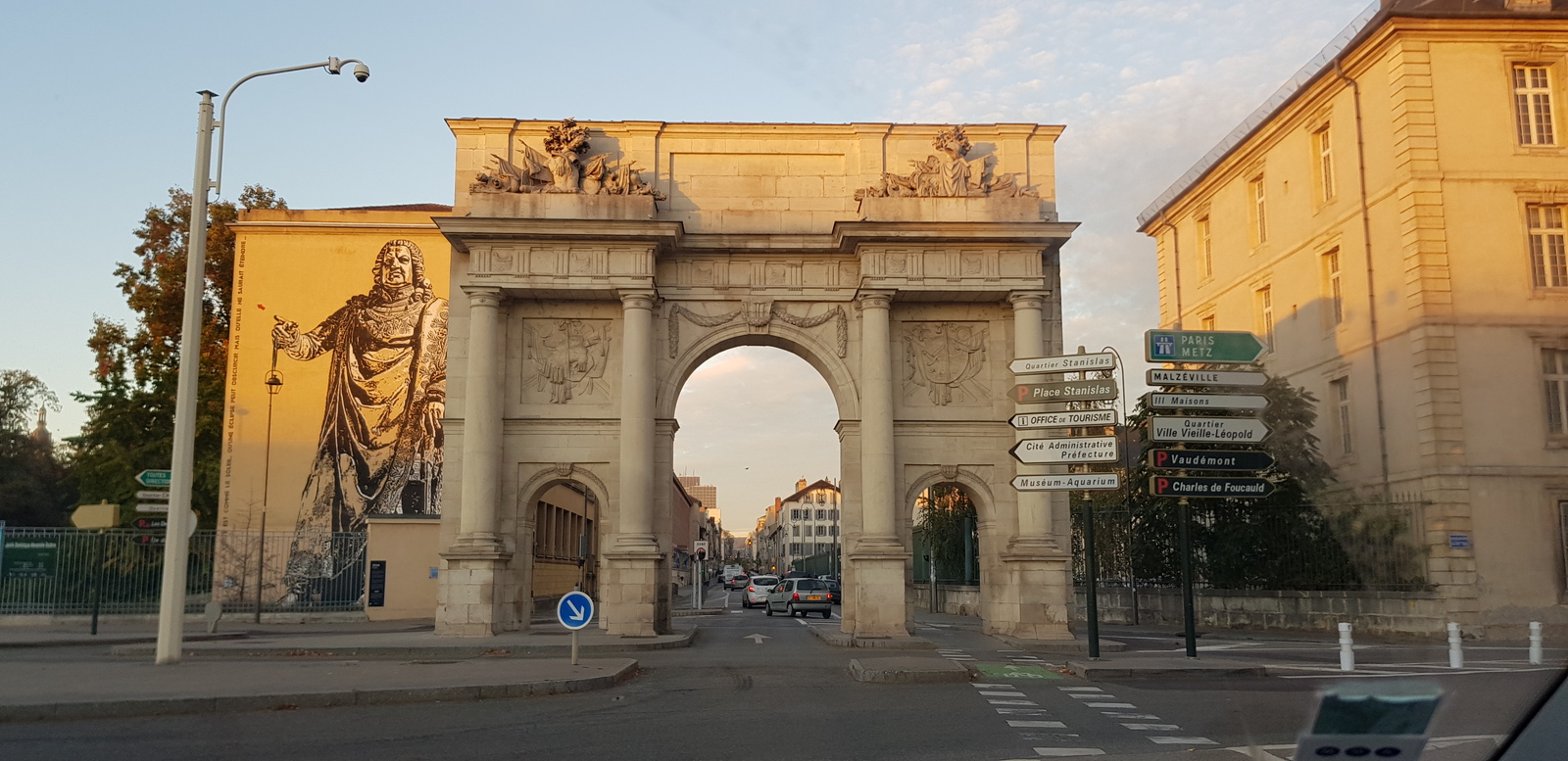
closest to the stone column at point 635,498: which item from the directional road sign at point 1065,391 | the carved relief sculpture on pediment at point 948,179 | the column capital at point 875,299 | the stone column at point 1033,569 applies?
the column capital at point 875,299

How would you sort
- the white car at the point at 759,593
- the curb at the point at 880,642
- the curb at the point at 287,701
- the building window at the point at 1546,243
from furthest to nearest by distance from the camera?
the white car at the point at 759,593 < the building window at the point at 1546,243 < the curb at the point at 880,642 < the curb at the point at 287,701

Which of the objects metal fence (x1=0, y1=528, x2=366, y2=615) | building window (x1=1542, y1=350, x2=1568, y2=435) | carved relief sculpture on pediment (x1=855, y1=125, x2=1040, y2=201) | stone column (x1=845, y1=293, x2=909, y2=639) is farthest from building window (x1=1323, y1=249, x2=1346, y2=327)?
metal fence (x1=0, y1=528, x2=366, y2=615)

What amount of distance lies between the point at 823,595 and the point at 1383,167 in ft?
77.7

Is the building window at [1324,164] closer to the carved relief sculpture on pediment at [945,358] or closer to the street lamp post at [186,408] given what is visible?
the carved relief sculpture on pediment at [945,358]

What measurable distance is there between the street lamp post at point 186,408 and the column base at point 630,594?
935cm

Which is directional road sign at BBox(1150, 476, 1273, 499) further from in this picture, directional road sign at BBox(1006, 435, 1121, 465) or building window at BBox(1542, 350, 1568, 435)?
building window at BBox(1542, 350, 1568, 435)

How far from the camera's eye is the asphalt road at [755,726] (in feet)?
31.6

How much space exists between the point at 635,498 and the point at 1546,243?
2297 centimetres

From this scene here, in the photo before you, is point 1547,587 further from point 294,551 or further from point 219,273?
point 219,273

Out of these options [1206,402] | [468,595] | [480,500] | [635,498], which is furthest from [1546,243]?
[468,595]

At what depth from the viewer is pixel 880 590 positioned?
2519 centimetres

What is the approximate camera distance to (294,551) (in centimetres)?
3975

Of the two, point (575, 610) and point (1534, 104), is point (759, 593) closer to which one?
point (1534, 104)

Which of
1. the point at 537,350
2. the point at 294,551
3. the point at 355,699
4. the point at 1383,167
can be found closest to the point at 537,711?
the point at 355,699
